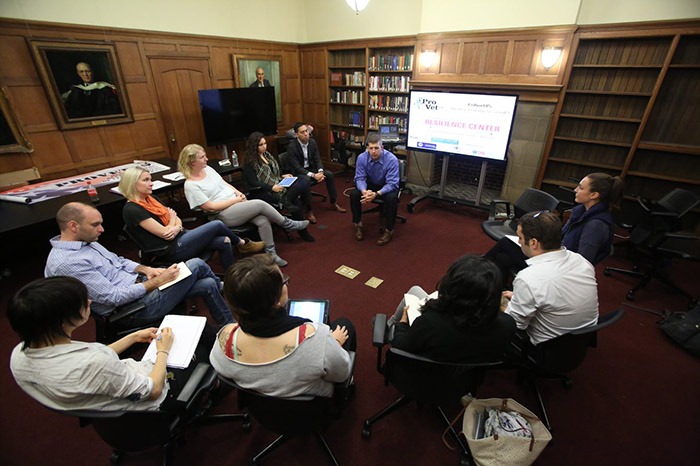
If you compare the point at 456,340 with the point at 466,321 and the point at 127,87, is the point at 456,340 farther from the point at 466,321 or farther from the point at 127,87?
the point at 127,87

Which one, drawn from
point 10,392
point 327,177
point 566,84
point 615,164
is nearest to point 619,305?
point 615,164

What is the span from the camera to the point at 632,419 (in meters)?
1.85

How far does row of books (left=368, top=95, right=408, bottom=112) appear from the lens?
5359 mm

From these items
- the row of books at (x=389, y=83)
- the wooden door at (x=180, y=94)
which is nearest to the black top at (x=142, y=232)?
the wooden door at (x=180, y=94)

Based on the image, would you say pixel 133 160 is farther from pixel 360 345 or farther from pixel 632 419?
pixel 632 419

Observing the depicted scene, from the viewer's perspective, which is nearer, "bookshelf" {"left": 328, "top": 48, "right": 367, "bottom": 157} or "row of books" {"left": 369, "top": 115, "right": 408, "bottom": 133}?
"row of books" {"left": 369, "top": 115, "right": 408, "bottom": 133}

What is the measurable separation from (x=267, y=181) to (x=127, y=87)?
230 cm

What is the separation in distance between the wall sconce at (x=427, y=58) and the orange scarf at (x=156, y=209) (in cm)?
398

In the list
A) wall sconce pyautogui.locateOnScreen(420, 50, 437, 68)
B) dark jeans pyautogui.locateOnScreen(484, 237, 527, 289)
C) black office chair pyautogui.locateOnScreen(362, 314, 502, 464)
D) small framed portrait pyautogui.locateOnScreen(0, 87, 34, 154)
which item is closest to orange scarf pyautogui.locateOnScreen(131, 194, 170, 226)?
black office chair pyautogui.locateOnScreen(362, 314, 502, 464)

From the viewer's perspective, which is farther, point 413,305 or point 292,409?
point 413,305

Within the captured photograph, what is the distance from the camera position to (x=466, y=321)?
4.18ft

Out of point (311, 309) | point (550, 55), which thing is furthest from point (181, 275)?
point (550, 55)

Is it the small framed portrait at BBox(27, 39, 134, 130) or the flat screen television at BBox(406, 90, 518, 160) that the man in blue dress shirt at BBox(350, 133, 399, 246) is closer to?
the flat screen television at BBox(406, 90, 518, 160)

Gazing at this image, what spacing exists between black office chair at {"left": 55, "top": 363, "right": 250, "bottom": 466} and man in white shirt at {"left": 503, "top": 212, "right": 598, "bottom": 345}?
1.62 meters
